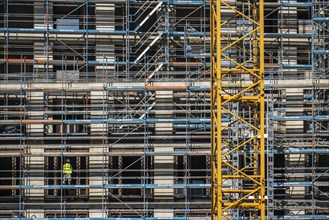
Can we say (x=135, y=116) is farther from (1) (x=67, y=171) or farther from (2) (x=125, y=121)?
(1) (x=67, y=171)

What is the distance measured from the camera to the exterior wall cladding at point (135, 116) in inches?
1652

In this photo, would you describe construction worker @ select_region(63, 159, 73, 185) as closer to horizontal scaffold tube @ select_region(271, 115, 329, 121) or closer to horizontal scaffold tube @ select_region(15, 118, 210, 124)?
horizontal scaffold tube @ select_region(15, 118, 210, 124)

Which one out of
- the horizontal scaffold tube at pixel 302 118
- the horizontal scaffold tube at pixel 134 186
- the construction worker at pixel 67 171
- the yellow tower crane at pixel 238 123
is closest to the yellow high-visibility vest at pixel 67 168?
the construction worker at pixel 67 171

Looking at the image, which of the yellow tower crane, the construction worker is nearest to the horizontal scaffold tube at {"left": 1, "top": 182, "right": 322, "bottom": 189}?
the construction worker

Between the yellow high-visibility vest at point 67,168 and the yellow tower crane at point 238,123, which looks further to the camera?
the yellow high-visibility vest at point 67,168

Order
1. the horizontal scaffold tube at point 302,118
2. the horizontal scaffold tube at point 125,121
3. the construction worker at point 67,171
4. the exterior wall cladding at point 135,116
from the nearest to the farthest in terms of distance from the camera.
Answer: the horizontal scaffold tube at point 302,118 < the horizontal scaffold tube at point 125,121 < the exterior wall cladding at point 135,116 < the construction worker at point 67,171

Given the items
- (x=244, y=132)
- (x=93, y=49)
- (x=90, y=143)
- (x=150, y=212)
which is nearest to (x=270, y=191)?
(x=244, y=132)

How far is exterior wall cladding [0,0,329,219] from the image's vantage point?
1652 inches

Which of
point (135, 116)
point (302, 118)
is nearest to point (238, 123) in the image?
point (302, 118)

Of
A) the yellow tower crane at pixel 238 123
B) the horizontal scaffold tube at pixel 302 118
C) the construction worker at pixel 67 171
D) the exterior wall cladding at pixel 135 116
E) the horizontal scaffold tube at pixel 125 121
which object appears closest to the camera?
the yellow tower crane at pixel 238 123

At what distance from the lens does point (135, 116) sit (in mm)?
44094

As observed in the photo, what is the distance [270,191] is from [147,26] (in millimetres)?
11926

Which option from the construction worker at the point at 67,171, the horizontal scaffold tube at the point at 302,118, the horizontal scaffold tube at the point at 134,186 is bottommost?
the horizontal scaffold tube at the point at 134,186

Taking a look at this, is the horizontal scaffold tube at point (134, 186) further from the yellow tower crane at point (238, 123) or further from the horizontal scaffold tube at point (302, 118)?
the horizontal scaffold tube at point (302, 118)
